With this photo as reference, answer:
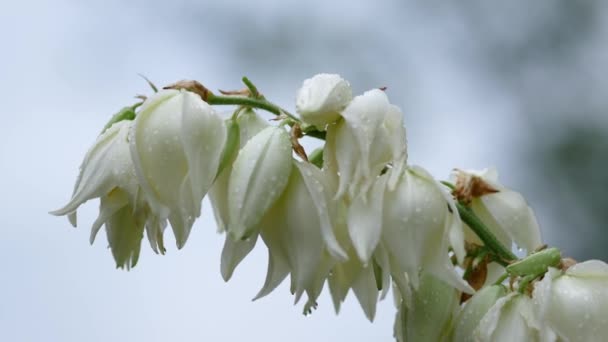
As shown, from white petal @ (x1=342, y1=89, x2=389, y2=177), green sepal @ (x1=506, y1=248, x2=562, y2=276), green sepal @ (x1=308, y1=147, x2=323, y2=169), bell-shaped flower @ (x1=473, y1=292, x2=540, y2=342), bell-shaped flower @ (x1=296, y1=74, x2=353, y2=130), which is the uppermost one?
bell-shaped flower @ (x1=296, y1=74, x2=353, y2=130)

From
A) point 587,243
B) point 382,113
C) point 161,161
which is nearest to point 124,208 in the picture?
point 161,161

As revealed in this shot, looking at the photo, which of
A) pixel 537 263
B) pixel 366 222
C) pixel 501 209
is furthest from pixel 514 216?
pixel 366 222

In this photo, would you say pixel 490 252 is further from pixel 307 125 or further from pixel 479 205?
pixel 307 125

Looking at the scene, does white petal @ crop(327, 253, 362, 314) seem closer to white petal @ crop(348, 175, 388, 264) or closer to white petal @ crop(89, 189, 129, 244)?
white petal @ crop(348, 175, 388, 264)

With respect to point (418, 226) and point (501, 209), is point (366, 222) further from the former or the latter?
point (501, 209)

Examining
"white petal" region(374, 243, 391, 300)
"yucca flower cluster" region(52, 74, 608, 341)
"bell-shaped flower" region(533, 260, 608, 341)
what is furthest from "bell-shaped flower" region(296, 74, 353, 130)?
"bell-shaped flower" region(533, 260, 608, 341)

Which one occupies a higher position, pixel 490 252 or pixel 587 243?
pixel 490 252
